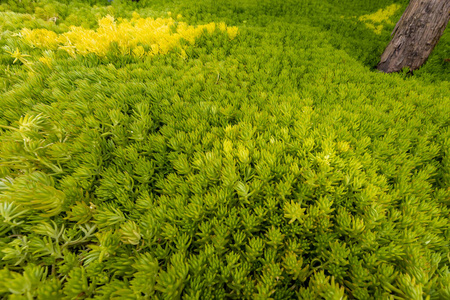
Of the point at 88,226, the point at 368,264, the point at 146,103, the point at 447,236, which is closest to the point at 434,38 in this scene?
the point at 447,236

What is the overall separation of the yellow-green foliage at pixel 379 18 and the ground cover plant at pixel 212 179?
141 inches

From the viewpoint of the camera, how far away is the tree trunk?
3.07 m

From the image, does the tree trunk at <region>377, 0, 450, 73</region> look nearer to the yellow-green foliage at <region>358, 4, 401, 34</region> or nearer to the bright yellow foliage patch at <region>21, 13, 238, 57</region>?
the yellow-green foliage at <region>358, 4, 401, 34</region>

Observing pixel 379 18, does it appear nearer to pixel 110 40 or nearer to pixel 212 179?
pixel 110 40

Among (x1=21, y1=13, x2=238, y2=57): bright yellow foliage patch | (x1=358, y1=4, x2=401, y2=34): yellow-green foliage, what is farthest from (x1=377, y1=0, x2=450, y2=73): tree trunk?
(x1=21, y1=13, x2=238, y2=57): bright yellow foliage patch

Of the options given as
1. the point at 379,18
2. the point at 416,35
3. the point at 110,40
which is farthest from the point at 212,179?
the point at 379,18

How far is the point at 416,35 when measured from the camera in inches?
128

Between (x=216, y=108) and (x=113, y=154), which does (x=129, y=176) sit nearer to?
(x=113, y=154)

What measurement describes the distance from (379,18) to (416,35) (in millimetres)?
3354

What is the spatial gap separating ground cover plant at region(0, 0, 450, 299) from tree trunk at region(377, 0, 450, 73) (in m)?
1.03

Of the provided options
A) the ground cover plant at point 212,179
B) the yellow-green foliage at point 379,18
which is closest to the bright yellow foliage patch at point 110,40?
the ground cover plant at point 212,179

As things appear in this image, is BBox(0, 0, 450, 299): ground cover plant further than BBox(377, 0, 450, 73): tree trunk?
No

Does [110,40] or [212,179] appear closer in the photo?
[212,179]

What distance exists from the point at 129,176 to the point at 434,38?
513cm
